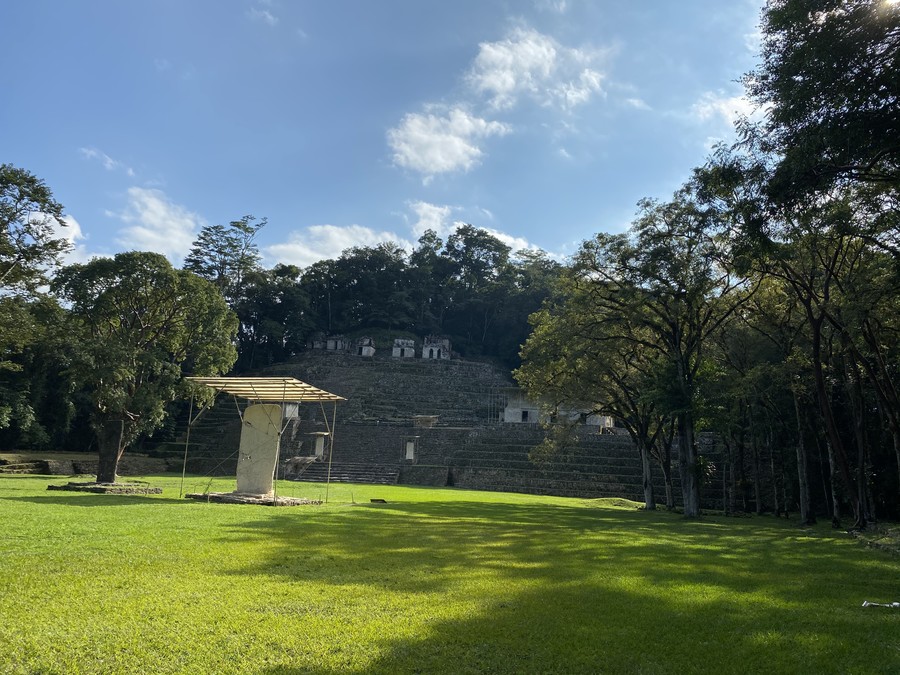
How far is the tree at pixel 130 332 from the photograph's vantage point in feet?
59.7

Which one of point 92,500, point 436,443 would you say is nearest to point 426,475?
point 436,443

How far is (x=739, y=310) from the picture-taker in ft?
68.2

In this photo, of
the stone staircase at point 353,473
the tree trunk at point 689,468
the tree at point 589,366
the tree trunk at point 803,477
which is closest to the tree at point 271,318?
the stone staircase at point 353,473

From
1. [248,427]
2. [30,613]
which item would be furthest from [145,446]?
[30,613]

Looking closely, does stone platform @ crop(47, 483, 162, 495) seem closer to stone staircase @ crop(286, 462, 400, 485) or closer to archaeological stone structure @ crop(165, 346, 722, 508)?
archaeological stone structure @ crop(165, 346, 722, 508)

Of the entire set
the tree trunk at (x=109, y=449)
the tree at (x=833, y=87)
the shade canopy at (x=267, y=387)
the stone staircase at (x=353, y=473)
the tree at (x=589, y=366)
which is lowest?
the stone staircase at (x=353, y=473)

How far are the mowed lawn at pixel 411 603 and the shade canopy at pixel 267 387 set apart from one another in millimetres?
5551

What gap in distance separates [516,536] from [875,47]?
30.1ft

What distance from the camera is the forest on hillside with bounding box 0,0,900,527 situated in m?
8.77

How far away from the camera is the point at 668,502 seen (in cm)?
2470

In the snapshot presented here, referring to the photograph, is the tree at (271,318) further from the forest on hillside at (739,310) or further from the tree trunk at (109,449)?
the tree trunk at (109,449)

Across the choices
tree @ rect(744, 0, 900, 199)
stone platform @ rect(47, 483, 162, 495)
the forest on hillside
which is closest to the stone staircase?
the forest on hillside

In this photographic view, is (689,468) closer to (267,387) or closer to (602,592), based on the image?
(267,387)

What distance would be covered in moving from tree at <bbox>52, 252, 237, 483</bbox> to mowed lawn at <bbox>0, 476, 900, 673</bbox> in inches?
312
